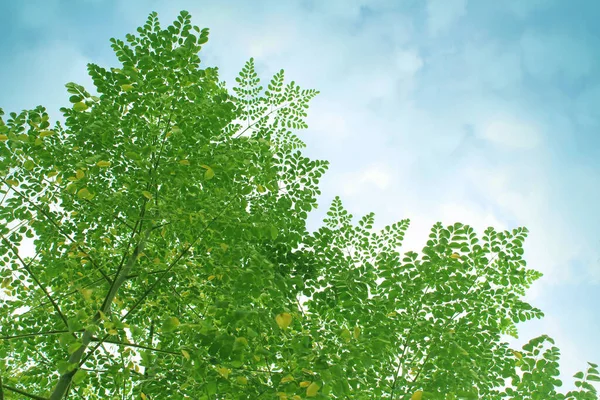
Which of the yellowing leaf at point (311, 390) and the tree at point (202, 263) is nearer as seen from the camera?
the yellowing leaf at point (311, 390)

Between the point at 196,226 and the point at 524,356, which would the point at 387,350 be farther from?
the point at 196,226

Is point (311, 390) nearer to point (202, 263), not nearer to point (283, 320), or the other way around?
point (283, 320)

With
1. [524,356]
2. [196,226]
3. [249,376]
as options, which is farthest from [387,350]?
[196,226]

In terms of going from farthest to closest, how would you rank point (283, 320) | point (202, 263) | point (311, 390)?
1. point (202, 263)
2. point (283, 320)
3. point (311, 390)

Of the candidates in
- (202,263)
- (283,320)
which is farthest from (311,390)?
(202,263)

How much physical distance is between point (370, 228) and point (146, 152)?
8.93ft

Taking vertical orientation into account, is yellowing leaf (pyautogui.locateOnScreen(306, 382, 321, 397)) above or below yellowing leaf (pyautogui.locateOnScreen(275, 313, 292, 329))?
below

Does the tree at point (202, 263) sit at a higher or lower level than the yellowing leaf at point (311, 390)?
higher

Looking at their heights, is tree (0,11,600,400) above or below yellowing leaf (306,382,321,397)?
above

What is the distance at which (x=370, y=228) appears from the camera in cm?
471

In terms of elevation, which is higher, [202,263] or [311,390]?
[202,263]

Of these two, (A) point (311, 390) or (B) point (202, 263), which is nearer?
(A) point (311, 390)

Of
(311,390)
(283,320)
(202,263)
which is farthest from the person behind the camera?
(202,263)

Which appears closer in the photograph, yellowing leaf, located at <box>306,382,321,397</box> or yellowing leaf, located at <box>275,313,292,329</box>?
yellowing leaf, located at <box>306,382,321,397</box>
